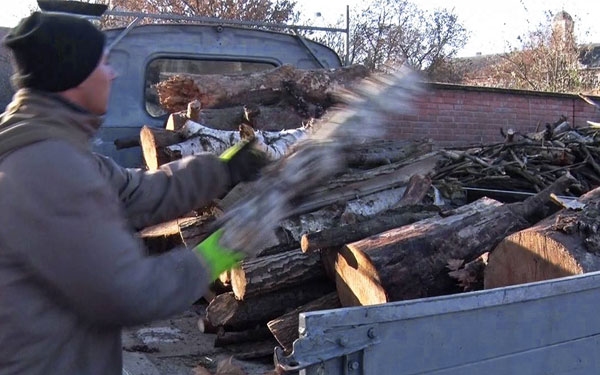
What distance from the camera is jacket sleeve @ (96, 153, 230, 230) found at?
7.19 feet

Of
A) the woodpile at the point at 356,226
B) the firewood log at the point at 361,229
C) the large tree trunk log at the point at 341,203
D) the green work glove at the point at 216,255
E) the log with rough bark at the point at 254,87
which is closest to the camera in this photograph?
the green work glove at the point at 216,255

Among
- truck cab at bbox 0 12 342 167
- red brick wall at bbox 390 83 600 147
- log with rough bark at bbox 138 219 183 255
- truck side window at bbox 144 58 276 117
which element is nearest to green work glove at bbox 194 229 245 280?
log with rough bark at bbox 138 219 183 255

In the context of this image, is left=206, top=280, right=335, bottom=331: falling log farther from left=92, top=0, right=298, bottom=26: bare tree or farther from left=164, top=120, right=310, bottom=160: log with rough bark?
left=92, top=0, right=298, bottom=26: bare tree

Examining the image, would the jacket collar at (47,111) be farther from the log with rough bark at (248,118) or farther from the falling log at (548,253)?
the log with rough bark at (248,118)

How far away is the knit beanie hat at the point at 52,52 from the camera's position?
5.57 feet

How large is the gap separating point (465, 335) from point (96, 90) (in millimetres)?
1175

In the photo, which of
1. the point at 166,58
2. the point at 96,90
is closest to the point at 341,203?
the point at 166,58

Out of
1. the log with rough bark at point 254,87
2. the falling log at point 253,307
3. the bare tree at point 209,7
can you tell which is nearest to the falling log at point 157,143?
the log with rough bark at point 254,87

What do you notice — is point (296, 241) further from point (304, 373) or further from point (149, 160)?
point (304, 373)

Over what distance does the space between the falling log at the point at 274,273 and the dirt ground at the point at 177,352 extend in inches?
11.7

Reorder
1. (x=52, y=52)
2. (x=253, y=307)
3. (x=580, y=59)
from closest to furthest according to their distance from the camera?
(x=52, y=52), (x=253, y=307), (x=580, y=59)

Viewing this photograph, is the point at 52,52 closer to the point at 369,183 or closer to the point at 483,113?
the point at 369,183

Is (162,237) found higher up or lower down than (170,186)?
lower down

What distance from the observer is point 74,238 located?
1546 mm
